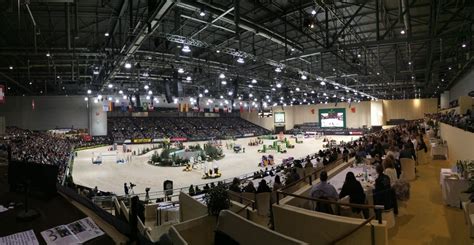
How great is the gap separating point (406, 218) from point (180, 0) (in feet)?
25.1

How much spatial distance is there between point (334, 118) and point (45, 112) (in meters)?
40.3

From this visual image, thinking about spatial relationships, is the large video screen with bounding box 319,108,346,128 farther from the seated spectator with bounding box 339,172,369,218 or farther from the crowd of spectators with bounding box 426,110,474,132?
the seated spectator with bounding box 339,172,369,218

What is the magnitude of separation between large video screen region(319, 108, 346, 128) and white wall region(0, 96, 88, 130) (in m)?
35.6

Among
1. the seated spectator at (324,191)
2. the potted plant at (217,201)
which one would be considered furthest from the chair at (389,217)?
the potted plant at (217,201)

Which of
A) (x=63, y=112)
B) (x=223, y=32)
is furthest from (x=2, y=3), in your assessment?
(x=63, y=112)

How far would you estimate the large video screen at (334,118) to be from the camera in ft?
156

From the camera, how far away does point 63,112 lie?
33.6m

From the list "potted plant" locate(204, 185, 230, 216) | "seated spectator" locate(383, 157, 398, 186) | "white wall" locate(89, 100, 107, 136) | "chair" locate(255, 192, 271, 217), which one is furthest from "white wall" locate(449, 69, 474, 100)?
"white wall" locate(89, 100, 107, 136)

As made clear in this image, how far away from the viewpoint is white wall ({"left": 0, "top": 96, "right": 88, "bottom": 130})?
31203mm

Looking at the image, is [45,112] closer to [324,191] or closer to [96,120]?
[96,120]

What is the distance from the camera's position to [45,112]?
32688mm

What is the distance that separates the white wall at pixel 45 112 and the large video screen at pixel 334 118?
3560 cm

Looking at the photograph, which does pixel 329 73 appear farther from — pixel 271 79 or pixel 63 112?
pixel 63 112

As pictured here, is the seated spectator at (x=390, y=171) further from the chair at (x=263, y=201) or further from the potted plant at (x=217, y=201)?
the potted plant at (x=217, y=201)
